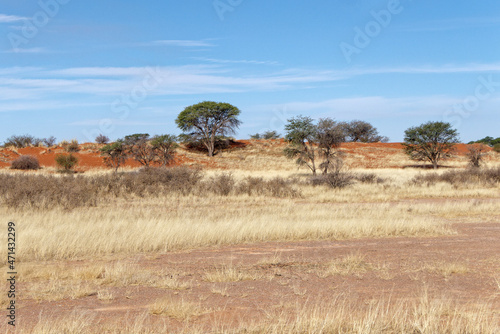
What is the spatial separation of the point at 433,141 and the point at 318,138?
23244mm

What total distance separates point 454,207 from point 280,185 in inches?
385

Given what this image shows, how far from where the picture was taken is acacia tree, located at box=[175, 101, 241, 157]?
6048 centimetres

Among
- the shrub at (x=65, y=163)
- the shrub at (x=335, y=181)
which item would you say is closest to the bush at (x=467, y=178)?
the shrub at (x=335, y=181)

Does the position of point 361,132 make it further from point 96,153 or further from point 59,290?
point 59,290

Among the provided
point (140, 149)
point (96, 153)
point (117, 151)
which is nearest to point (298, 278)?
point (140, 149)

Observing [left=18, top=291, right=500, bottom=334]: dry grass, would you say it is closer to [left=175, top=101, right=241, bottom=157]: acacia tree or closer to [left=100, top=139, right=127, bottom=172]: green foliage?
[left=100, top=139, right=127, bottom=172]: green foliage

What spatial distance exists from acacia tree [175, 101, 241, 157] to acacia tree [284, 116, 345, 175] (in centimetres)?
2308

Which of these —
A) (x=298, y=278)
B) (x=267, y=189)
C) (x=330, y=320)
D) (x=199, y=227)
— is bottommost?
(x=298, y=278)

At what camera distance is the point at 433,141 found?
52.0 m

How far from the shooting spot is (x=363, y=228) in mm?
12141

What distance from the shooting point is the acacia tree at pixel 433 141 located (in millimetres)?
51625

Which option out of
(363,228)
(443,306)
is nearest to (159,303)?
(443,306)

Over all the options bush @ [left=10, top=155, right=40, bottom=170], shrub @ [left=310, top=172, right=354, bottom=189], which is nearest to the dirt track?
shrub @ [left=310, top=172, right=354, bottom=189]

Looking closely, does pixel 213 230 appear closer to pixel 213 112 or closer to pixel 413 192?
pixel 413 192
